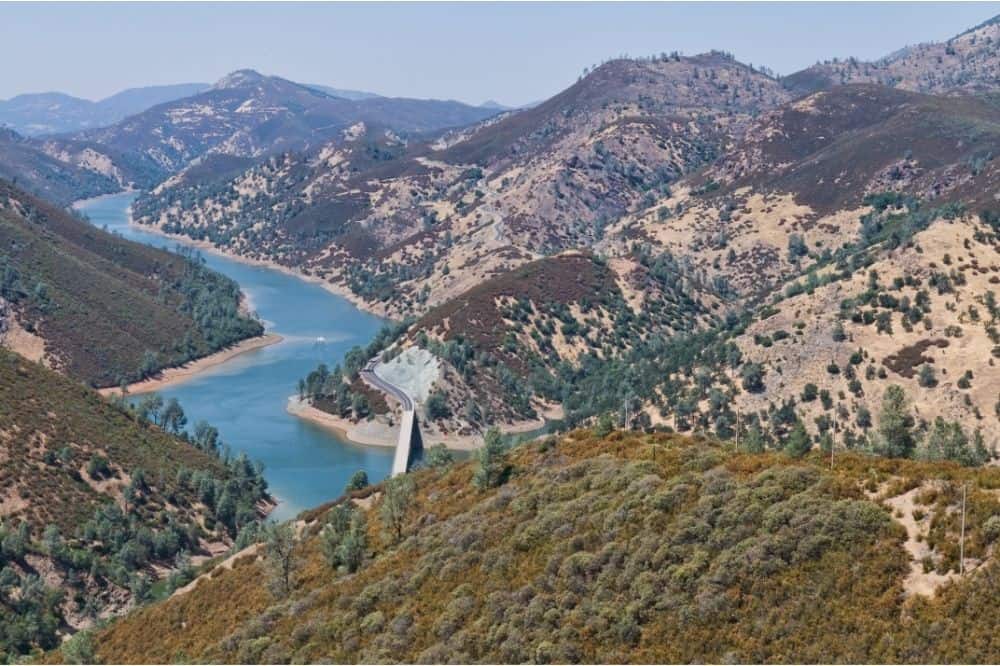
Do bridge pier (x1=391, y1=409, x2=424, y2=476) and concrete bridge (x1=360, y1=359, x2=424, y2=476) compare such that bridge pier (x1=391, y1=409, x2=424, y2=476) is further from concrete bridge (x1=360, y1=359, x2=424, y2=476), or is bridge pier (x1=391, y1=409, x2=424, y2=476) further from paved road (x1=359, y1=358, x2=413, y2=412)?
paved road (x1=359, y1=358, x2=413, y2=412)

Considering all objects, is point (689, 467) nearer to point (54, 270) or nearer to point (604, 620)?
point (604, 620)

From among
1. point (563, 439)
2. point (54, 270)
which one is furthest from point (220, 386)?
point (563, 439)

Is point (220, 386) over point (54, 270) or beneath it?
beneath

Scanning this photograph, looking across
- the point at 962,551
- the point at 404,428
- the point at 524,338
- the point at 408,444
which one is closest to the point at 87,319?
the point at 404,428

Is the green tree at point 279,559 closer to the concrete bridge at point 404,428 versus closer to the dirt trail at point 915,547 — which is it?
the dirt trail at point 915,547

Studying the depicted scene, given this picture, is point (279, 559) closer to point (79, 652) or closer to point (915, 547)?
point (79, 652)

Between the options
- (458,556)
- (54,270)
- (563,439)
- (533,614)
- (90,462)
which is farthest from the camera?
(54,270)
